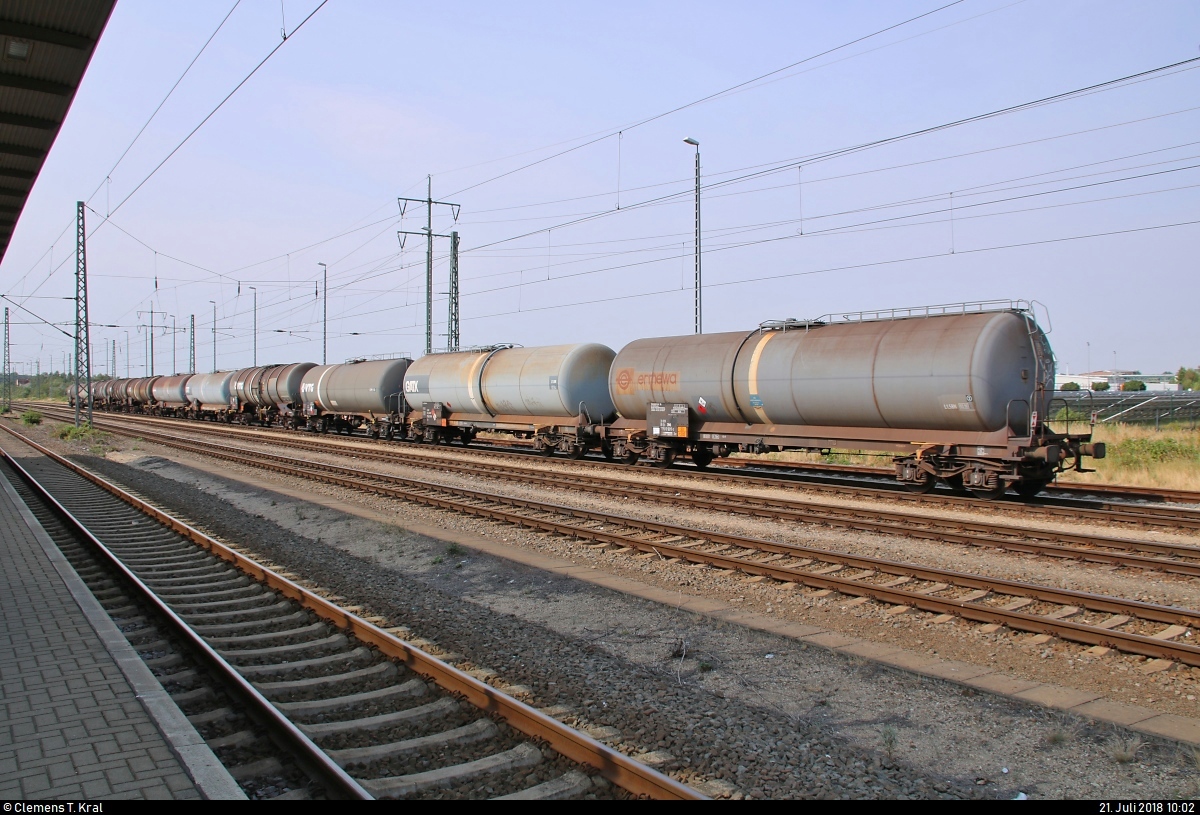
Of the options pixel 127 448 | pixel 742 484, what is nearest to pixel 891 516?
pixel 742 484

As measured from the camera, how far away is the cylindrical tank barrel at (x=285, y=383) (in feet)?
138

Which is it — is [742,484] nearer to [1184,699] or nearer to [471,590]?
[471,590]

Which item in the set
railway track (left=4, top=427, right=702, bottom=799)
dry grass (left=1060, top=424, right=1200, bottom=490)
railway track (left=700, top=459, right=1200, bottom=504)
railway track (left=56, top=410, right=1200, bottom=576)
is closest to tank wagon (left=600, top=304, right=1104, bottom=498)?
railway track (left=700, top=459, right=1200, bottom=504)

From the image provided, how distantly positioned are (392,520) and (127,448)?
78.6 ft

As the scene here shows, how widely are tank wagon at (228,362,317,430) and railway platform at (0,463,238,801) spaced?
35.6 meters

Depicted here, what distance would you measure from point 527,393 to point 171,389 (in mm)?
49033

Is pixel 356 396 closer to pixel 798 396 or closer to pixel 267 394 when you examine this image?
pixel 267 394

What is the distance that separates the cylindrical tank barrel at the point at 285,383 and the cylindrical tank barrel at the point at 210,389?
26.8 ft

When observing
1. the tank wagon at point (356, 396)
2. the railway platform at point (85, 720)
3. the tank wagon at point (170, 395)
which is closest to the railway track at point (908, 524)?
the railway platform at point (85, 720)

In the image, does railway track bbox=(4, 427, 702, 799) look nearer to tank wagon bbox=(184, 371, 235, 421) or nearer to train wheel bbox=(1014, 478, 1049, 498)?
train wheel bbox=(1014, 478, 1049, 498)

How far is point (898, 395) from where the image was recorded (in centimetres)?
1552

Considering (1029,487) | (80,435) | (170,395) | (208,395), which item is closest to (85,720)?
(1029,487)

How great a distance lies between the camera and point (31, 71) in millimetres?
10477

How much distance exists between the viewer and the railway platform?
13.8 ft
